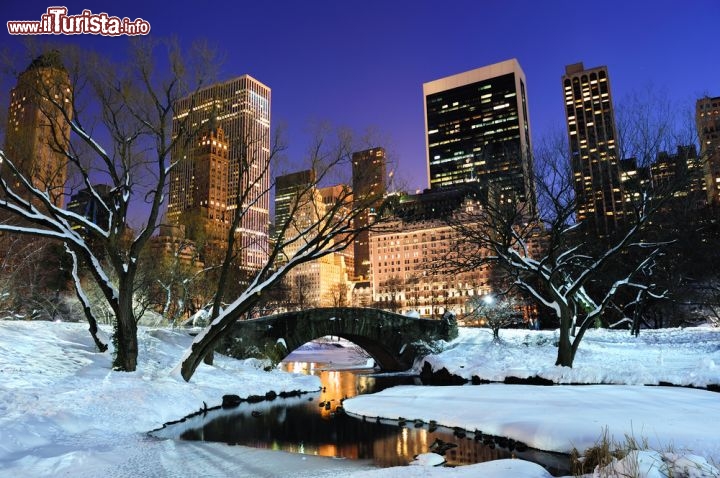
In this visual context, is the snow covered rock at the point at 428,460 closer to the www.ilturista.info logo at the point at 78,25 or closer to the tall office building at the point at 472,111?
the www.ilturista.info logo at the point at 78,25

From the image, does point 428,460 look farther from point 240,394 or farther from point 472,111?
point 472,111

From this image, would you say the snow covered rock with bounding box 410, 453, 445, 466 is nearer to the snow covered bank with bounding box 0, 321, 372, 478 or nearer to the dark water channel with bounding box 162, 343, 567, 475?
the dark water channel with bounding box 162, 343, 567, 475

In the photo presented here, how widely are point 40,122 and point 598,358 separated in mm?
27298

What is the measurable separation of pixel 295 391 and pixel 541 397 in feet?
39.3

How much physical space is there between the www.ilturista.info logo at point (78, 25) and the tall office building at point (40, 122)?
1.51 m

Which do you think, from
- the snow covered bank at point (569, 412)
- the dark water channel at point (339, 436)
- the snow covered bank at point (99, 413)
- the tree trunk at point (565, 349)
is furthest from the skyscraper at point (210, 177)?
the tree trunk at point (565, 349)

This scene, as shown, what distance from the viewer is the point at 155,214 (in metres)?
17.5

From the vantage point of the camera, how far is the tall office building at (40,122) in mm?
15945

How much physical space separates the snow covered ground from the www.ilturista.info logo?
11.1m

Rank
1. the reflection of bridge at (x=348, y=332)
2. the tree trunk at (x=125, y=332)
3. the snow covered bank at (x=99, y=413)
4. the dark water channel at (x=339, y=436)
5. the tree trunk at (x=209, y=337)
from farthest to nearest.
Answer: the reflection of bridge at (x=348, y=332) → the tree trunk at (x=209, y=337) → the tree trunk at (x=125, y=332) → the dark water channel at (x=339, y=436) → the snow covered bank at (x=99, y=413)

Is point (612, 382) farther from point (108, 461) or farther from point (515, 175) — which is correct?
point (108, 461)

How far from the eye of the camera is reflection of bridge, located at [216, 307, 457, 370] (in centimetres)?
2689

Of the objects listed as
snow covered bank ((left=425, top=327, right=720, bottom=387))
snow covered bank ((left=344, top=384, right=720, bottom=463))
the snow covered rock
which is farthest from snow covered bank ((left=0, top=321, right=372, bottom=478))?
snow covered bank ((left=425, top=327, right=720, bottom=387))

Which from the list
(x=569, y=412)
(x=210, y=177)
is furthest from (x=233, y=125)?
(x=569, y=412)
